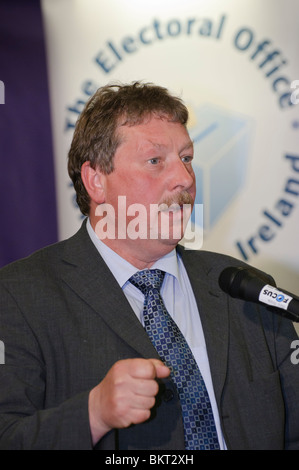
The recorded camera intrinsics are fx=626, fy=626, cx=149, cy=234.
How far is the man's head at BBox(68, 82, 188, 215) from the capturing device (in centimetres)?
184

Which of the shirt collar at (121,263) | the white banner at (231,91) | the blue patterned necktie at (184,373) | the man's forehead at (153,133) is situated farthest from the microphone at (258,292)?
the white banner at (231,91)

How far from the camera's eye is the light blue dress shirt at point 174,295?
172cm

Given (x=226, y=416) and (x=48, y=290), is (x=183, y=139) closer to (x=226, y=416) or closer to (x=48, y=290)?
(x=48, y=290)

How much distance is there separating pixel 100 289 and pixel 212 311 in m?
0.34

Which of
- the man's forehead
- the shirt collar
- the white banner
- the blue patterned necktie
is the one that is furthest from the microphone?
the white banner

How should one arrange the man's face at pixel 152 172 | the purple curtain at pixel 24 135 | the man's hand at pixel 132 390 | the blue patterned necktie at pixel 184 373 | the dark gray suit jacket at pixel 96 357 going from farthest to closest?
the purple curtain at pixel 24 135 → the man's face at pixel 152 172 → the blue patterned necktie at pixel 184 373 → the dark gray suit jacket at pixel 96 357 → the man's hand at pixel 132 390

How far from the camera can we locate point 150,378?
126 centimetres

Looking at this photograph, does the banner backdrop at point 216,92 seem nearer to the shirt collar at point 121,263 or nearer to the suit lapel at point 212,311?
the suit lapel at point 212,311

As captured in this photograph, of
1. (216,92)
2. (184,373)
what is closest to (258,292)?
(184,373)

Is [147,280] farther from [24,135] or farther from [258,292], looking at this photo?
[24,135]

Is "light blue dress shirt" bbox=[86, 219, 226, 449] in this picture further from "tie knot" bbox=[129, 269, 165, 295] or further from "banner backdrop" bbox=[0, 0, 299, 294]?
"banner backdrop" bbox=[0, 0, 299, 294]

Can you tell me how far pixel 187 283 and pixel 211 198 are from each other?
101cm

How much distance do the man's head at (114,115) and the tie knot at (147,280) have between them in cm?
32
